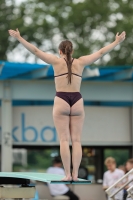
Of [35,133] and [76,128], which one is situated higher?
[35,133]

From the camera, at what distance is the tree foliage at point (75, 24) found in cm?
3978

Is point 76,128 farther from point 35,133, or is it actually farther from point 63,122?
point 35,133

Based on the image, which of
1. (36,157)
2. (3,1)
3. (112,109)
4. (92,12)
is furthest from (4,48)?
(112,109)

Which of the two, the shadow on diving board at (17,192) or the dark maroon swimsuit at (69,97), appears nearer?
the dark maroon swimsuit at (69,97)

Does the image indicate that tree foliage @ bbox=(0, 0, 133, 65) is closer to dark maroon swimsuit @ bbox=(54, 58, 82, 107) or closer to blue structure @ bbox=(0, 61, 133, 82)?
blue structure @ bbox=(0, 61, 133, 82)

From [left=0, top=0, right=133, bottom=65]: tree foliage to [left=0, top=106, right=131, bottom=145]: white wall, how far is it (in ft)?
68.7

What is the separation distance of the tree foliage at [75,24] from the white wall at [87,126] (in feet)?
68.7

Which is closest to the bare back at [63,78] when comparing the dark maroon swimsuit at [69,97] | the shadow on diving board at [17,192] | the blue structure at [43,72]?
the dark maroon swimsuit at [69,97]

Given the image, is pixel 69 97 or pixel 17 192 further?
pixel 17 192

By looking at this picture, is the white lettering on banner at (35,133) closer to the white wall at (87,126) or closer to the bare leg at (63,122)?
the white wall at (87,126)

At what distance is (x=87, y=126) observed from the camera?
18078 millimetres

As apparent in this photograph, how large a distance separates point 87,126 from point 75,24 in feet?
76.2

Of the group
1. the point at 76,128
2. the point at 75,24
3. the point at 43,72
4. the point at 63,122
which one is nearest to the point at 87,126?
the point at 43,72

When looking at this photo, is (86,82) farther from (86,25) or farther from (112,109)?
(86,25)
